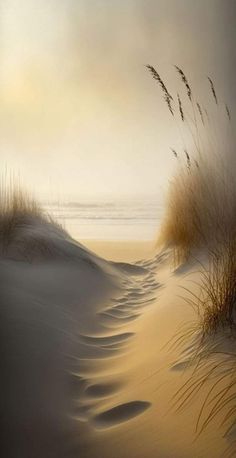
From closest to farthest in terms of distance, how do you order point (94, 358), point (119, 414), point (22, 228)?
point (119, 414), point (94, 358), point (22, 228)

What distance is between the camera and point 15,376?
1.52 meters

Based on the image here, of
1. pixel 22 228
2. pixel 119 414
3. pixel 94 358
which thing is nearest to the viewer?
pixel 119 414

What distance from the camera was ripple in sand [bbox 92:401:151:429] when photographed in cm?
132

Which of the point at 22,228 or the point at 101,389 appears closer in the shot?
the point at 101,389

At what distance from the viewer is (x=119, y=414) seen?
4.36 ft

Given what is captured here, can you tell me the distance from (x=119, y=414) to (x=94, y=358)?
17 cm

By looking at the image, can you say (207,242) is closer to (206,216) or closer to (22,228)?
(206,216)

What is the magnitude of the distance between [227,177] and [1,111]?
0.71 metres

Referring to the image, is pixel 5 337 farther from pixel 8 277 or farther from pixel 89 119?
pixel 89 119

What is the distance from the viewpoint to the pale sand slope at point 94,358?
130 centimetres

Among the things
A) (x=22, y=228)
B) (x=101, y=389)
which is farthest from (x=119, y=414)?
(x=22, y=228)

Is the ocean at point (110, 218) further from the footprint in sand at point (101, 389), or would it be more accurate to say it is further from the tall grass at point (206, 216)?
the footprint in sand at point (101, 389)

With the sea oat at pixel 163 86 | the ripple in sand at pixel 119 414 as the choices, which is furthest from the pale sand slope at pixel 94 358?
the sea oat at pixel 163 86

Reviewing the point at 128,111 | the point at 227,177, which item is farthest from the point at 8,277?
the point at 227,177
